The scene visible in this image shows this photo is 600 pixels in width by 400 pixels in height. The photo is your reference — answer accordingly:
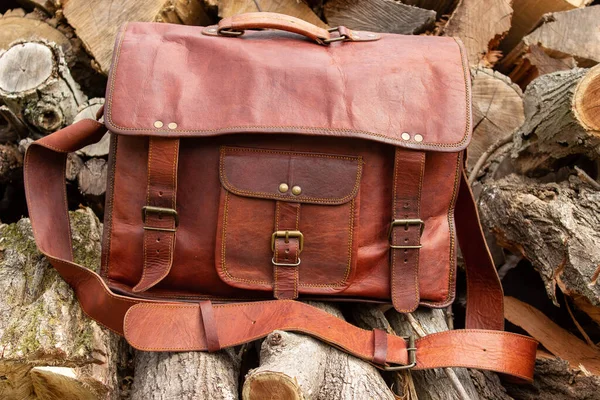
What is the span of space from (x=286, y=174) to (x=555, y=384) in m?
1.08

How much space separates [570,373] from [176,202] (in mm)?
1346

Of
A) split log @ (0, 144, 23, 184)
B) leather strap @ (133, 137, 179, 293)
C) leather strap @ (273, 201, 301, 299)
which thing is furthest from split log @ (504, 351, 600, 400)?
split log @ (0, 144, 23, 184)

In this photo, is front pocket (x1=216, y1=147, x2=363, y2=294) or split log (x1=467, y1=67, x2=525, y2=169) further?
split log (x1=467, y1=67, x2=525, y2=169)

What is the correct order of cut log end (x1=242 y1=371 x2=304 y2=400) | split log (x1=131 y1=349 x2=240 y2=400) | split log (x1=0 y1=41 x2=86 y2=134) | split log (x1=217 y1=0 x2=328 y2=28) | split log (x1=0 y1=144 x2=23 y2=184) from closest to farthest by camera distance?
cut log end (x1=242 y1=371 x2=304 y2=400), split log (x1=131 y1=349 x2=240 y2=400), split log (x1=0 y1=41 x2=86 y2=134), split log (x1=0 y1=144 x2=23 y2=184), split log (x1=217 y1=0 x2=328 y2=28)

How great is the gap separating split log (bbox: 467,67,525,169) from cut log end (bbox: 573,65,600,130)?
0.61 m

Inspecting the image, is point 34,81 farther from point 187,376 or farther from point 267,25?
point 187,376

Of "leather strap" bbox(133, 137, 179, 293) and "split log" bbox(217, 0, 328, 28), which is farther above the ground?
"split log" bbox(217, 0, 328, 28)

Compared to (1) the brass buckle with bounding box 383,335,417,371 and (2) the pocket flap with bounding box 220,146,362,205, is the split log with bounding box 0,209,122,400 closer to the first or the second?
(2) the pocket flap with bounding box 220,146,362,205

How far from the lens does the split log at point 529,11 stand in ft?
9.01

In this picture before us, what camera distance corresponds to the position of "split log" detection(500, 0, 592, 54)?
275 centimetres

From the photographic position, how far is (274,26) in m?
1.91

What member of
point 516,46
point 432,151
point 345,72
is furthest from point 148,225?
point 516,46

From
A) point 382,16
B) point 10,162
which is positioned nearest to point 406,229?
point 382,16

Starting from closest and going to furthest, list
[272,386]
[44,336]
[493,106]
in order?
[272,386], [44,336], [493,106]
